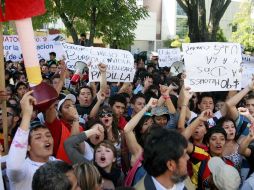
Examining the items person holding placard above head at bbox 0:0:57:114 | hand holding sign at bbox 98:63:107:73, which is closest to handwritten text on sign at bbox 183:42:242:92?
hand holding sign at bbox 98:63:107:73

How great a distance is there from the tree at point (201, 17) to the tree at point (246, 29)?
17343 millimetres

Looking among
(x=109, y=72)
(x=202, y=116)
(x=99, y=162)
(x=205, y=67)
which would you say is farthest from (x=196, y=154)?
(x=109, y=72)

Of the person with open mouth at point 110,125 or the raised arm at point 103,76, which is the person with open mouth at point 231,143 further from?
the raised arm at point 103,76

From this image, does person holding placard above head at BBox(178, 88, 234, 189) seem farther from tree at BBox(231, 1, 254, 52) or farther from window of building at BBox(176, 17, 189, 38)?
window of building at BBox(176, 17, 189, 38)

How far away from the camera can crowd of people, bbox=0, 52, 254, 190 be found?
2.78 meters

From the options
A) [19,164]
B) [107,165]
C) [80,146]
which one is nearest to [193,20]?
[80,146]

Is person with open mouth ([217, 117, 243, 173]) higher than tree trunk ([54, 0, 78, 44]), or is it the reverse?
tree trunk ([54, 0, 78, 44])

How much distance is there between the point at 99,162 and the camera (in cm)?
372

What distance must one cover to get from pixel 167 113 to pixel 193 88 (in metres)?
0.53

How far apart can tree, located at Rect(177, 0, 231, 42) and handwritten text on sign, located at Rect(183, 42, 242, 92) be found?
908 centimetres

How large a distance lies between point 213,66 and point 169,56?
16.7 ft

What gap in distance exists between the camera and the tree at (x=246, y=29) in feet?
105

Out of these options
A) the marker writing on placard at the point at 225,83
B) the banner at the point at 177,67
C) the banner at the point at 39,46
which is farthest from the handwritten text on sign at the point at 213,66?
the banner at the point at 39,46

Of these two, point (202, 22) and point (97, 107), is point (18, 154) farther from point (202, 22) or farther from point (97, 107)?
point (202, 22)
